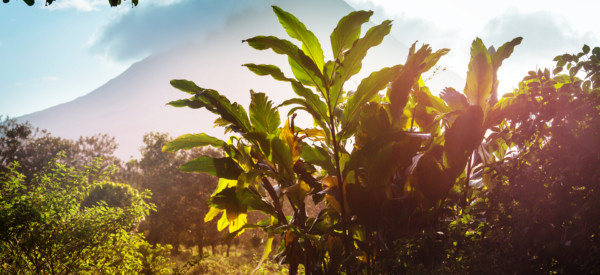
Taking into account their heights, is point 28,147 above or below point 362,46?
above

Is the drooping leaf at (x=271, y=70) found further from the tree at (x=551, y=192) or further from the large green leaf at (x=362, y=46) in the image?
the tree at (x=551, y=192)

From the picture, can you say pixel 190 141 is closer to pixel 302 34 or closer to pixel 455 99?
pixel 302 34

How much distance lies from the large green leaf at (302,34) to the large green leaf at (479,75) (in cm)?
97

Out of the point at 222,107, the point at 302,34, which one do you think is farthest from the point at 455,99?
the point at 222,107

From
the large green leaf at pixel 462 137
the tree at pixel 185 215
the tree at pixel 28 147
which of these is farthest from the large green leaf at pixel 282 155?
the tree at pixel 28 147

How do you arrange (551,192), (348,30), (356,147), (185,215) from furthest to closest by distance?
(185,215) < (356,147) < (348,30) < (551,192)

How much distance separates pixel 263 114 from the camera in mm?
2580

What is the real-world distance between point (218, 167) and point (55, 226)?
388 cm

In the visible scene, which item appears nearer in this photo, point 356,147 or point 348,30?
point 348,30

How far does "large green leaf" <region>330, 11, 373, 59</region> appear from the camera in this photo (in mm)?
2061

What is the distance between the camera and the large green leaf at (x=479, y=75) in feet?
7.20

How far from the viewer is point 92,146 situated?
1485 inches

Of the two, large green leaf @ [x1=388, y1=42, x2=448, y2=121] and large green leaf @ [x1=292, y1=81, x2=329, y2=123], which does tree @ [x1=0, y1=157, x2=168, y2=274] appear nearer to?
large green leaf @ [x1=292, y1=81, x2=329, y2=123]

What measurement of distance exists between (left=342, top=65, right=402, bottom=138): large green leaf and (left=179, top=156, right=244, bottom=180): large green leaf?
855mm
